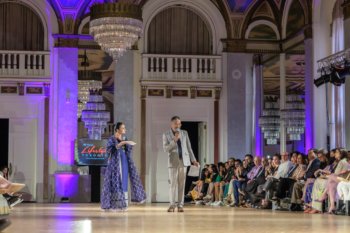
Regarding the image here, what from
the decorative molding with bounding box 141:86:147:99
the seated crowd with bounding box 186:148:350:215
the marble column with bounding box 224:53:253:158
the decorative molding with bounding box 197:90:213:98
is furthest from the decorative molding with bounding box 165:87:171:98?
the seated crowd with bounding box 186:148:350:215

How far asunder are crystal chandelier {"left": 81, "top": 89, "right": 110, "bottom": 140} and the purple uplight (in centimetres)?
360

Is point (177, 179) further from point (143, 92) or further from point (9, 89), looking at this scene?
point (9, 89)

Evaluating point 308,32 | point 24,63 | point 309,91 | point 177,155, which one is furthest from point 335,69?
point 24,63

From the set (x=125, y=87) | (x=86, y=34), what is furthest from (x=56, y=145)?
(x=86, y=34)

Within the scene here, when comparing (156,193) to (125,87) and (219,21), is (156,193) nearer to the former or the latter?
(125,87)

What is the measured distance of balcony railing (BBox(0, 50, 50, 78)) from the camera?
19109 mm

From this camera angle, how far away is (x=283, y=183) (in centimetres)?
1402

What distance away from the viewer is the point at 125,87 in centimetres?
1902

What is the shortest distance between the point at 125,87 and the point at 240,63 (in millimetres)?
3182

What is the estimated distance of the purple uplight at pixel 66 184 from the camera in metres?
18.9

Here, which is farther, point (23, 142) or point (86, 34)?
point (86, 34)

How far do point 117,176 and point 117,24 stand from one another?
12.9 feet

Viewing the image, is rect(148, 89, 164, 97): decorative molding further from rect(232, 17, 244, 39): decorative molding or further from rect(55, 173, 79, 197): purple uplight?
rect(55, 173, 79, 197): purple uplight

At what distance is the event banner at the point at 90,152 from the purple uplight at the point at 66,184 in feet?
1.51
